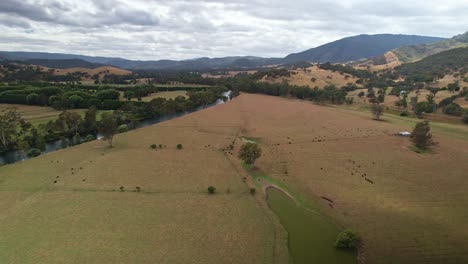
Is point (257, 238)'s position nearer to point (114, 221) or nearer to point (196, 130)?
point (114, 221)

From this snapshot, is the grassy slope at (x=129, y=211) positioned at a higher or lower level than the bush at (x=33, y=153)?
higher

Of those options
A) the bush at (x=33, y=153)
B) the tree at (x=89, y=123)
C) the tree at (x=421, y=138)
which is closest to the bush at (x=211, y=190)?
the bush at (x=33, y=153)

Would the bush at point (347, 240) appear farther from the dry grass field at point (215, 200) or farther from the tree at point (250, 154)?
the tree at point (250, 154)

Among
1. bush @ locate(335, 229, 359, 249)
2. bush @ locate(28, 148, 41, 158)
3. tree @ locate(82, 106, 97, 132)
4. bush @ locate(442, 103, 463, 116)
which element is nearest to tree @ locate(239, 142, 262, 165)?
bush @ locate(335, 229, 359, 249)

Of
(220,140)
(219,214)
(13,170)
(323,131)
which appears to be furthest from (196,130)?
(219,214)

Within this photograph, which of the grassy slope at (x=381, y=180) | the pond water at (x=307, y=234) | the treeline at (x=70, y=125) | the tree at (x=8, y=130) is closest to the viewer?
the pond water at (x=307, y=234)
